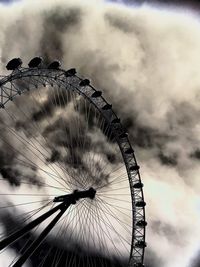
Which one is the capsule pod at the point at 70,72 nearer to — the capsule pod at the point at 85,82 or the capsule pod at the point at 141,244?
the capsule pod at the point at 85,82

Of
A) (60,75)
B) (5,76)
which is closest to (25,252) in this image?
(5,76)

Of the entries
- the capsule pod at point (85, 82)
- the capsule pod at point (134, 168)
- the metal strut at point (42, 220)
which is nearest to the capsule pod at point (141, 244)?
the capsule pod at point (134, 168)

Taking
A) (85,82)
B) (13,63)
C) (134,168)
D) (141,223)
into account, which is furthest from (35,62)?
(141,223)

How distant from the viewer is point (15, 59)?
95.1 feet

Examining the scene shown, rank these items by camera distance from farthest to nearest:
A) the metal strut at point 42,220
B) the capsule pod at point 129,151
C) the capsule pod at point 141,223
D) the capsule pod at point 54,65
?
the capsule pod at point 129,151
the capsule pod at point 141,223
the capsule pod at point 54,65
the metal strut at point 42,220

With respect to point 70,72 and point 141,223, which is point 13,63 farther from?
point 141,223

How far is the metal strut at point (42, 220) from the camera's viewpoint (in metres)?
20.7

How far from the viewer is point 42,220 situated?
23328 millimetres

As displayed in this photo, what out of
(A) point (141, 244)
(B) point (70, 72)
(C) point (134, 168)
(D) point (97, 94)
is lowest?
(A) point (141, 244)

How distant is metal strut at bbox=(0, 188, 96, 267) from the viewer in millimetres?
20703

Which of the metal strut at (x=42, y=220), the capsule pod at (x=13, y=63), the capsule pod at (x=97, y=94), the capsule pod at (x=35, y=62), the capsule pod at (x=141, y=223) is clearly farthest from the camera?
the capsule pod at (x=141, y=223)

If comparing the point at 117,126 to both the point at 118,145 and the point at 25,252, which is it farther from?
the point at 25,252

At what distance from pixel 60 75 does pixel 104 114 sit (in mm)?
7332

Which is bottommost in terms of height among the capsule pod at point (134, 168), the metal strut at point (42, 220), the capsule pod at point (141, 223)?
the metal strut at point (42, 220)
